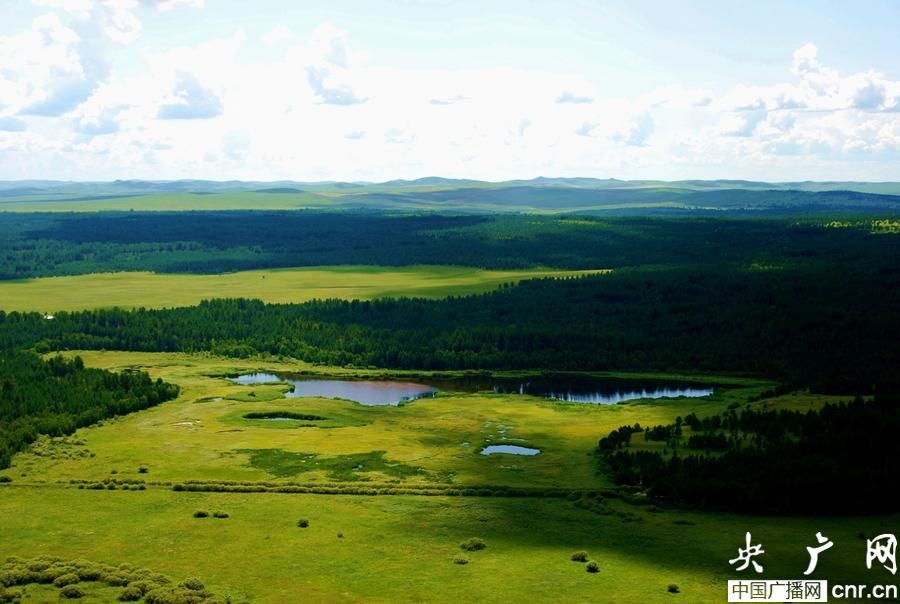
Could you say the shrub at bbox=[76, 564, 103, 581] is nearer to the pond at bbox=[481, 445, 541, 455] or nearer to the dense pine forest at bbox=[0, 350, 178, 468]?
the dense pine forest at bbox=[0, 350, 178, 468]

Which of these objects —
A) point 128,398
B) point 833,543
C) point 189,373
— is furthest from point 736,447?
point 189,373

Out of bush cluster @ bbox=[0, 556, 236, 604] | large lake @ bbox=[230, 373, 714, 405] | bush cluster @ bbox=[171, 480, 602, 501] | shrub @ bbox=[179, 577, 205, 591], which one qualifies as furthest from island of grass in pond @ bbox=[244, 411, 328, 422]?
shrub @ bbox=[179, 577, 205, 591]

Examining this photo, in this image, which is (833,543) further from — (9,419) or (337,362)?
(337,362)

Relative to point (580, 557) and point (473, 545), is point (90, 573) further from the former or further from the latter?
point (580, 557)

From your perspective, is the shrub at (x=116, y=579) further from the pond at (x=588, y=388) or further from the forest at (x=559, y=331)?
the forest at (x=559, y=331)

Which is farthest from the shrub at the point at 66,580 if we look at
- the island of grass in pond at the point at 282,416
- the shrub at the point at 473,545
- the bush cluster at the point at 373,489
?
the island of grass in pond at the point at 282,416
